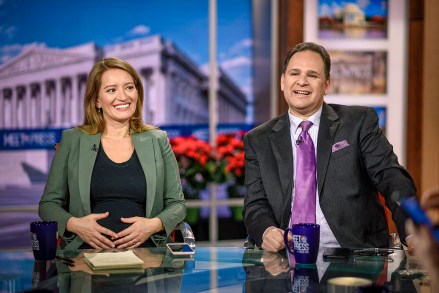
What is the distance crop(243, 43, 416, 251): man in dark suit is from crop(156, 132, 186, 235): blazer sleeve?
277mm

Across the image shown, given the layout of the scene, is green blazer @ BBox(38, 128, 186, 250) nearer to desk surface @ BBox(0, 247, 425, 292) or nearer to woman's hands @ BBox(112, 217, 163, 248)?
woman's hands @ BBox(112, 217, 163, 248)

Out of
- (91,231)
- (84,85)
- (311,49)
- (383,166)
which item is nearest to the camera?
(91,231)

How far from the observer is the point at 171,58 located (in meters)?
5.95

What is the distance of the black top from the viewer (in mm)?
2693

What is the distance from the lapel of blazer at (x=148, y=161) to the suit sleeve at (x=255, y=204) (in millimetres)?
388

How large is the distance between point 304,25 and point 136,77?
7.83 ft

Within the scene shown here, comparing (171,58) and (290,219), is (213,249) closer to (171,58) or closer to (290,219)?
(290,219)

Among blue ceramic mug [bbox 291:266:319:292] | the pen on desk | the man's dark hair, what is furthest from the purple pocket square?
the pen on desk

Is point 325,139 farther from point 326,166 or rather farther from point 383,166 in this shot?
point 383,166

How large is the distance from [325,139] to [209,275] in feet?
3.55

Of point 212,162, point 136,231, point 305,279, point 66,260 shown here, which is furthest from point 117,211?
point 212,162

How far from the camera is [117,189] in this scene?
2.71m

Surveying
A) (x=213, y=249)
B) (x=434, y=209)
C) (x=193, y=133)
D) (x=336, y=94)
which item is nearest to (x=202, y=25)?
(x=193, y=133)

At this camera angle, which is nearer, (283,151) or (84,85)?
(283,151)
